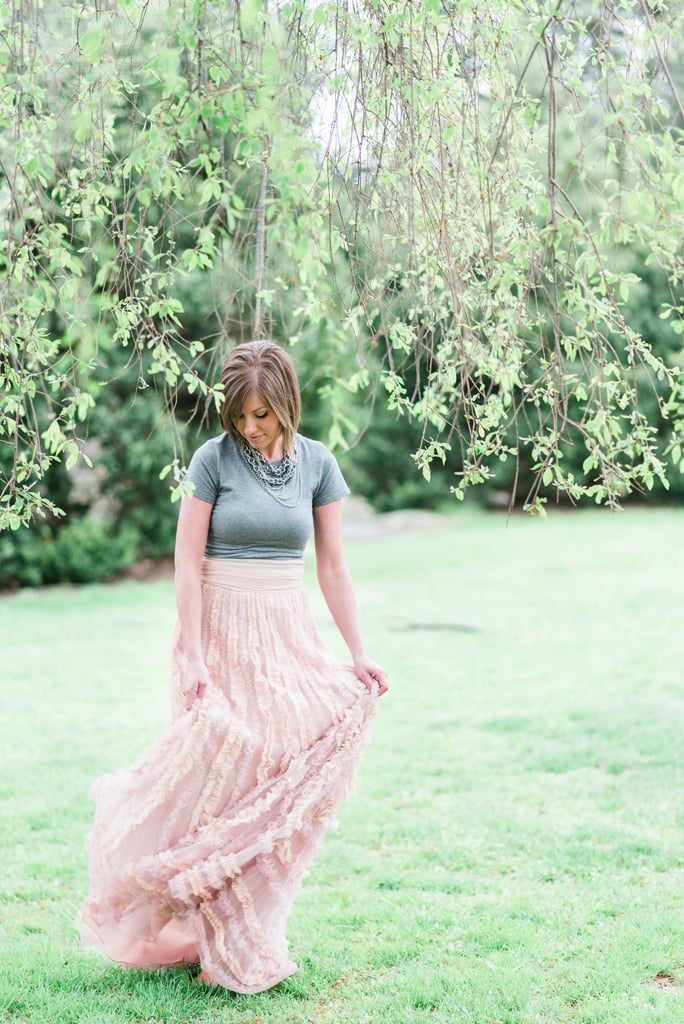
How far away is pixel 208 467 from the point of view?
3012 millimetres

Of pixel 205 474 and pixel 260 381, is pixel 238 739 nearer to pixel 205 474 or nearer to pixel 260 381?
pixel 205 474

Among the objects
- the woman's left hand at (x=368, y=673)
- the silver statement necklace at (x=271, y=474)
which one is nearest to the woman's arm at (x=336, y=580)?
the woman's left hand at (x=368, y=673)

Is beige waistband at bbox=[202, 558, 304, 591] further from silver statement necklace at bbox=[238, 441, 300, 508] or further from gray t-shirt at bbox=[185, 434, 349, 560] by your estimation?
silver statement necklace at bbox=[238, 441, 300, 508]

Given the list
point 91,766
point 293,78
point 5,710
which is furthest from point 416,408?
point 5,710

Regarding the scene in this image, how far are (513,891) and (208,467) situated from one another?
6.55ft

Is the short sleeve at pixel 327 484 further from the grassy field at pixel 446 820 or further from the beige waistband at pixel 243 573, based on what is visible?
the grassy field at pixel 446 820

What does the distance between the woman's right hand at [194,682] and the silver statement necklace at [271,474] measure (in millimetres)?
535

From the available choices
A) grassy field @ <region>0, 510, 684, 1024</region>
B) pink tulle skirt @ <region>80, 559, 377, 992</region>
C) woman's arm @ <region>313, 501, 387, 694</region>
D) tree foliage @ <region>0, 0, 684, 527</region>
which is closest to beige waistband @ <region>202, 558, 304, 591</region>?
pink tulle skirt @ <region>80, 559, 377, 992</region>

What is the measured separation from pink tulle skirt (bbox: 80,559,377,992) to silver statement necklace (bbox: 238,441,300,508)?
21cm

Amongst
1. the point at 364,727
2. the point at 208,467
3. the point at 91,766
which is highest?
the point at 208,467

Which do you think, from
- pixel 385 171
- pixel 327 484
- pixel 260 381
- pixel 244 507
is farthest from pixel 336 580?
pixel 385 171

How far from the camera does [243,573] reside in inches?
121

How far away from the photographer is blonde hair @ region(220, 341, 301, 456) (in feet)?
9.71

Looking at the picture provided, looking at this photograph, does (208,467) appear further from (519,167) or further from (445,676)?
(445,676)
